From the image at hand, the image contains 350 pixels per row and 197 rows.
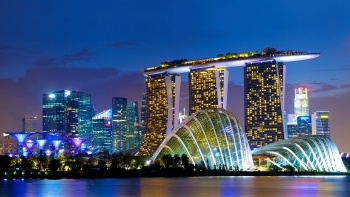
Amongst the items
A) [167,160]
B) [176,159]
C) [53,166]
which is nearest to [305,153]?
[176,159]

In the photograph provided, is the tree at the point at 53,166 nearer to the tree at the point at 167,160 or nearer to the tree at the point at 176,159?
the tree at the point at 167,160

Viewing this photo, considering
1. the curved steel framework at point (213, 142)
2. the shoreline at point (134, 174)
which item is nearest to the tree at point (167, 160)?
the shoreline at point (134, 174)

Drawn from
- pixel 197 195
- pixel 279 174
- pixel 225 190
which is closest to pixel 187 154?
pixel 279 174

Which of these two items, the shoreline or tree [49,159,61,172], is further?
tree [49,159,61,172]

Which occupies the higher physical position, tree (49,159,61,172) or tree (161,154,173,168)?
→ tree (161,154,173,168)

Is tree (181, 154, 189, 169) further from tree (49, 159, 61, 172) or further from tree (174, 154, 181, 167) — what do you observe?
tree (49, 159, 61, 172)

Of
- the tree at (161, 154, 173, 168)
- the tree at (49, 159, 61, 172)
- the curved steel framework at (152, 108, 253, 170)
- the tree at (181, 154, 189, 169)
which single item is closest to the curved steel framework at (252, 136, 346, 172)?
the curved steel framework at (152, 108, 253, 170)

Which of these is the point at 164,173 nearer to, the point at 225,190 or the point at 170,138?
the point at 170,138
